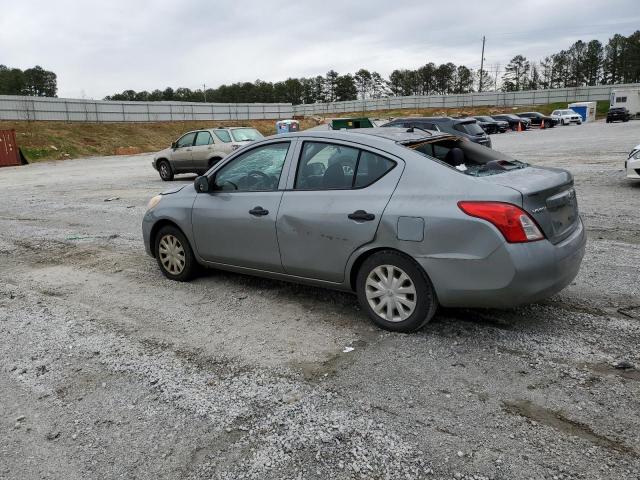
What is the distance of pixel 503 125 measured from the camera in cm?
4297

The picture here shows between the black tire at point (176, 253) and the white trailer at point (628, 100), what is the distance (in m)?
58.2

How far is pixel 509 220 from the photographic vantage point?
141 inches

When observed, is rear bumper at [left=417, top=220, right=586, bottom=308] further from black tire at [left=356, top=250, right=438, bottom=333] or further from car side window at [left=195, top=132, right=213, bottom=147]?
car side window at [left=195, top=132, right=213, bottom=147]

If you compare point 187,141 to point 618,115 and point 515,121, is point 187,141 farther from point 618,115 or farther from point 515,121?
point 618,115

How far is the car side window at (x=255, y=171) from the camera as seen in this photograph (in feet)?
15.9

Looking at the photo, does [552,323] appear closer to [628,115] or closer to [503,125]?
[503,125]

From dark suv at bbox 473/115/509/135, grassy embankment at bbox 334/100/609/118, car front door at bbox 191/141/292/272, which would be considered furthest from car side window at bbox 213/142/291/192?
grassy embankment at bbox 334/100/609/118

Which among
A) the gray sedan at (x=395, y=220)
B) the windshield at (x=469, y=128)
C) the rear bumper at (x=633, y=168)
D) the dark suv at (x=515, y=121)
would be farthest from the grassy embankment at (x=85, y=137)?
the gray sedan at (x=395, y=220)

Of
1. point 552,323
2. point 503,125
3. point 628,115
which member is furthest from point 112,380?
point 628,115

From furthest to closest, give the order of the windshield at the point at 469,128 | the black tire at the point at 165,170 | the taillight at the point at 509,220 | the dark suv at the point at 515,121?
the dark suv at the point at 515,121 → the black tire at the point at 165,170 → the windshield at the point at 469,128 → the taillight at the point at 509,220

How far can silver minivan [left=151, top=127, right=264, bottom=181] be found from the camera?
16.4m

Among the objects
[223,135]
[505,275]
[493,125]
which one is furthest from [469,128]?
[493,125]

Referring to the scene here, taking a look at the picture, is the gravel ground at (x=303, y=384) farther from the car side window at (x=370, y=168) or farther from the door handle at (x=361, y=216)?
the car side window at (x=370, y=168)

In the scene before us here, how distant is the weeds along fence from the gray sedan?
45733 mm
